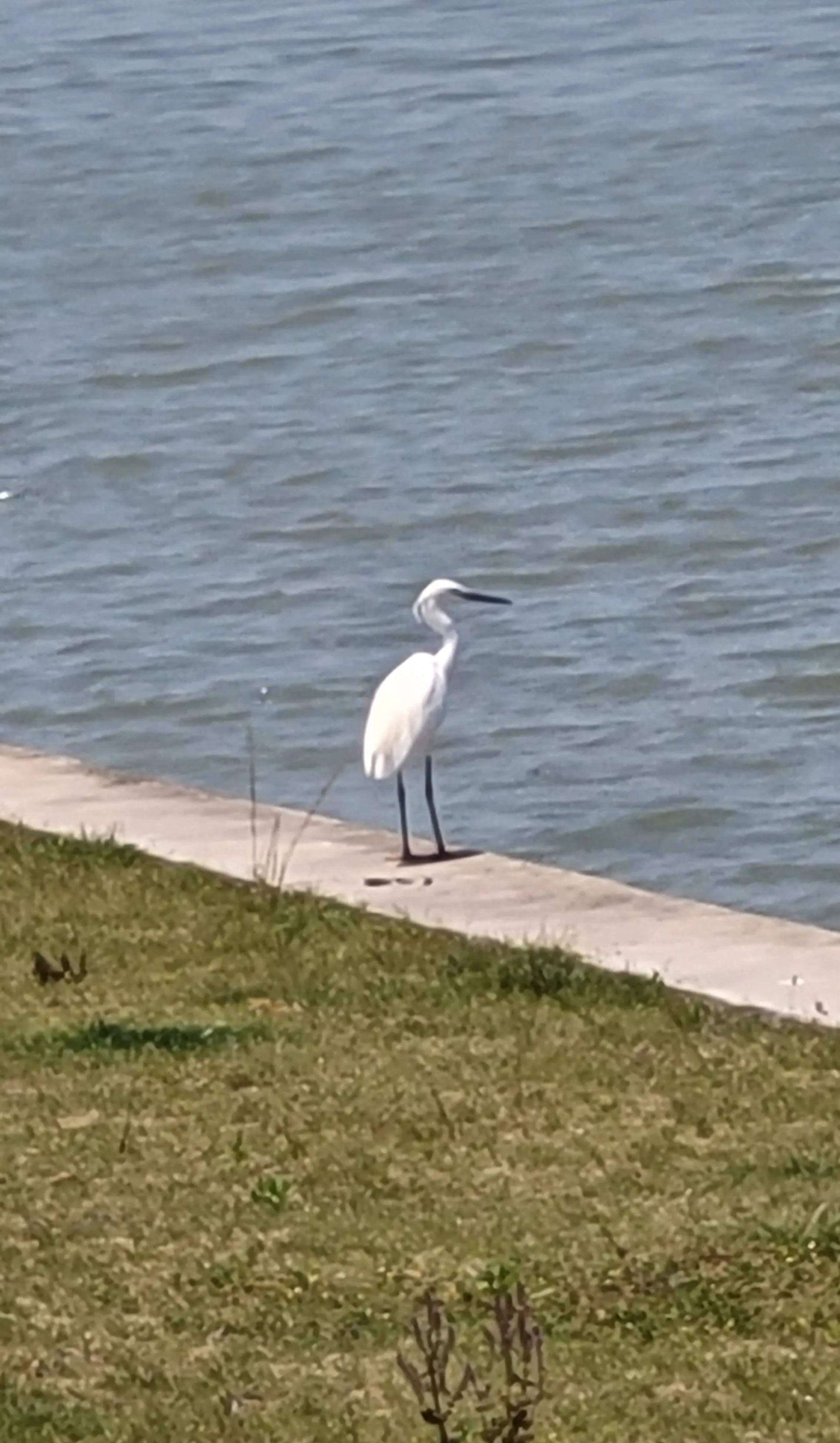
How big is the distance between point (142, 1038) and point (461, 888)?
1.67m

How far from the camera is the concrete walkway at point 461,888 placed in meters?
8.06

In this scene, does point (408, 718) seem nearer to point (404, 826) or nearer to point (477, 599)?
point (404, 826)

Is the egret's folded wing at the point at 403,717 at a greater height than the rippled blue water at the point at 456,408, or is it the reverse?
the egret's folded wing at the point at 403,717

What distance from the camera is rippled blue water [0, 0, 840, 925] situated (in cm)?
1270

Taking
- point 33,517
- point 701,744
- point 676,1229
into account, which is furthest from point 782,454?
point 676,1229

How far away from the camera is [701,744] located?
1252 cm

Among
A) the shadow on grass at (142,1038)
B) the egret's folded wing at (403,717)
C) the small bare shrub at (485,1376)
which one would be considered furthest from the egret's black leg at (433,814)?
the small bare shrub at (485,1376)

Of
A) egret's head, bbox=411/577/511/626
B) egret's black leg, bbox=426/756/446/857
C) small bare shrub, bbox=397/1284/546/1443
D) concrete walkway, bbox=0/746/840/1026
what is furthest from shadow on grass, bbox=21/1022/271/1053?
egret's head, bbox=411/577/511/626

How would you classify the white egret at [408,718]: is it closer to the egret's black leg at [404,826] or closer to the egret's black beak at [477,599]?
the egret's black leg at [404,826]

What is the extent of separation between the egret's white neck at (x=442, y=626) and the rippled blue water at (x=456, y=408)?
2.27 feet

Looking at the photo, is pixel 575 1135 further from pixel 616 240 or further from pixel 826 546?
pixel 616 240

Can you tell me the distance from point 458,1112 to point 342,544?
899cm

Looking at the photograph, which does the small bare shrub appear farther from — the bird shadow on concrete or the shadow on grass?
the bird shadow on concrete

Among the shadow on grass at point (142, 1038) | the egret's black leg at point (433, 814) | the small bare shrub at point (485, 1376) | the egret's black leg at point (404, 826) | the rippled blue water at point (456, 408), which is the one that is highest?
the small bare shrub at point (485, 1376)
